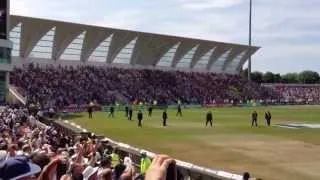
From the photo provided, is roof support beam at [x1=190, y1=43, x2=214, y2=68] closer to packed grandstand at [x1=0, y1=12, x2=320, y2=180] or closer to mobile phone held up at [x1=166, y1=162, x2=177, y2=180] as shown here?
packed grandstand at [x1=0, y1=12, x2=320, y2=180]

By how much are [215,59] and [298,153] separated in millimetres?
85052

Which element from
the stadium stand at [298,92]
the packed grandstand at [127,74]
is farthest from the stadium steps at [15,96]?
the stadium stand at [298,92]

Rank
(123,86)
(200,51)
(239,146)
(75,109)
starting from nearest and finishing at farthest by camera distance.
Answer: (239,146), (75,109), (123,86), (200,51)

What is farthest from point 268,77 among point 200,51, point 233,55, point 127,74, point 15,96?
point 15,96

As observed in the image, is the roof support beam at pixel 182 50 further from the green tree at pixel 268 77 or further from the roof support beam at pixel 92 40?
the green tree at pixel 268 77

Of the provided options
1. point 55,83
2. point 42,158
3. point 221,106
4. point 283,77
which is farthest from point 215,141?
point 283,77

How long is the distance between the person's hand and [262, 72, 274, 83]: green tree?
18103 cm

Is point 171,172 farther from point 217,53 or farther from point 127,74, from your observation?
point 217,53

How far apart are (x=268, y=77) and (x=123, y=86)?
337 ft

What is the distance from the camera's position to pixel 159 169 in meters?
3.57

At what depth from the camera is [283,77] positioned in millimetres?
199375

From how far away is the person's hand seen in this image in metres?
3.51

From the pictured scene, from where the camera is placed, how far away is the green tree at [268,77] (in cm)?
18275

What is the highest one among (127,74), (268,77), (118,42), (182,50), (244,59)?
(118,42)
